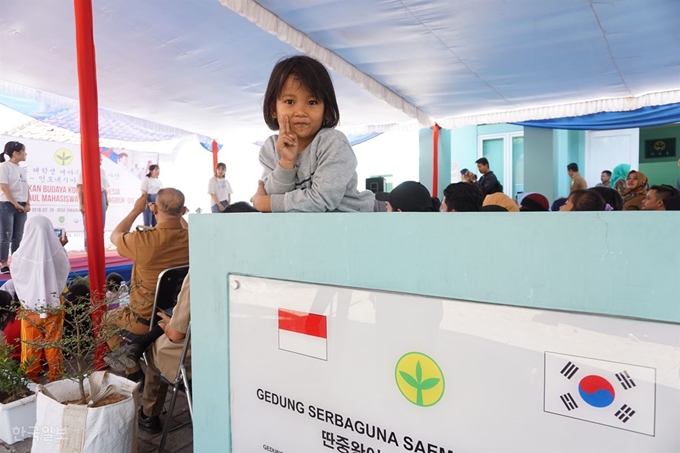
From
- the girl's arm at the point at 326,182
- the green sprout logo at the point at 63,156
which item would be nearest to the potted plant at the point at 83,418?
the girl's arm at the point at 326,182

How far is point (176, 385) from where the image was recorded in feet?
6.19

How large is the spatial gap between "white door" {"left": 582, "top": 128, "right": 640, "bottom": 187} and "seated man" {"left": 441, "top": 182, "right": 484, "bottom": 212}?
952 cm

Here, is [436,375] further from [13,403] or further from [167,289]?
[13,403]

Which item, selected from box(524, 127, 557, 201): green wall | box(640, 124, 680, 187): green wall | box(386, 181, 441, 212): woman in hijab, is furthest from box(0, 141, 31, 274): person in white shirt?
box(640, 124, 680, 187): green wall

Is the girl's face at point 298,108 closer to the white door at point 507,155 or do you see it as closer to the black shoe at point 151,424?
the black shoe at point 151,424

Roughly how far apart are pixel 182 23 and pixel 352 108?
3.92m

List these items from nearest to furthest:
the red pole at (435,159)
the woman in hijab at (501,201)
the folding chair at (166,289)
Answer: the folding chair at (166,289) < the woman in hijab at (501,201) < the red pole at (435,159)

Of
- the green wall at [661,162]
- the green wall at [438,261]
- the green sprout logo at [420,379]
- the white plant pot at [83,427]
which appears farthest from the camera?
the green wall at [661,162]

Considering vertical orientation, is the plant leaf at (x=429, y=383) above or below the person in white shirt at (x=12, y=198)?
below

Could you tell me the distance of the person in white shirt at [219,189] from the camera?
8648mm

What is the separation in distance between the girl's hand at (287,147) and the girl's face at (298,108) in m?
0.04

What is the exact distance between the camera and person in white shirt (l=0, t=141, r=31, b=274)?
480cm

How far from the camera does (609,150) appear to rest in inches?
428

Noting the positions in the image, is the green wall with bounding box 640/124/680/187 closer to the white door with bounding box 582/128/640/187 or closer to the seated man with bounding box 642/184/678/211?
the white door with bounding box 582/128/640/187
